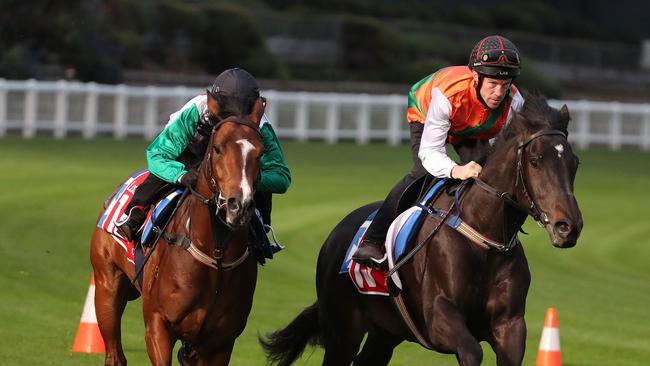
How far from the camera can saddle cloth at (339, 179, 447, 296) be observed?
8.66m

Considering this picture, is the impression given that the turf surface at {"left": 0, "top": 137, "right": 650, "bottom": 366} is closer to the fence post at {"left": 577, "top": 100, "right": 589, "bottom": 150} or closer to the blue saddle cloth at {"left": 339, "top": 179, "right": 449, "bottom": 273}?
the blue saddle cloth at {"left": 339, "top": 179, "right": 449, "bottom": 273}

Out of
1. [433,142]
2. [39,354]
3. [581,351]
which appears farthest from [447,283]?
[581,351]

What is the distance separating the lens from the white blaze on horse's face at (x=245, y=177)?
292 inches

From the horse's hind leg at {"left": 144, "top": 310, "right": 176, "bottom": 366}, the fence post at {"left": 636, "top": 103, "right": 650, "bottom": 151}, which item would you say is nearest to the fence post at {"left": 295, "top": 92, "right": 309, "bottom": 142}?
the fence post at {"left": 636, "top": 103, "right": 650, "bottom": 151}

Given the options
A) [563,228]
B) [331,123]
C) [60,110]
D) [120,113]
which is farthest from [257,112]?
Result: [331,123]

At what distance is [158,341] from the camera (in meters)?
8.20

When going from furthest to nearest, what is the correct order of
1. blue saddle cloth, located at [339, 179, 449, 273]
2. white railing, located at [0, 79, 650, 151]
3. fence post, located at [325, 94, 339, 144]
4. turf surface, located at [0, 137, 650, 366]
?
fence post, located at [325, 94, 339, 144] < white railing, located at [0, 79, 650, 151] < turf surface, located at [0, 137, 650, 366] < blue saddle cloth, located at [339, 179, 449, 273]

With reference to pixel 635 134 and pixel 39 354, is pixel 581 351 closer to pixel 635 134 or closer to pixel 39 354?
pixel 39 354

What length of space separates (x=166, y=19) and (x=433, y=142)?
2912 centimetres

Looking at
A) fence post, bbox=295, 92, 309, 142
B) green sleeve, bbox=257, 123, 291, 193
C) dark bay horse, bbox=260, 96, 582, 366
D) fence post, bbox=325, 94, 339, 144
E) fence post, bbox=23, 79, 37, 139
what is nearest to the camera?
dark bay horse, bbox=260, 96, 582, 366

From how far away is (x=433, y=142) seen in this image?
8.52 metres

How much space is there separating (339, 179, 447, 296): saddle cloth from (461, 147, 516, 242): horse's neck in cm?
32

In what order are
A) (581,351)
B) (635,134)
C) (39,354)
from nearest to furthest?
1. (39,354)
2. (581,351)
3. (635,134)

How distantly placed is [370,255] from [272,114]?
23408 millimetres
